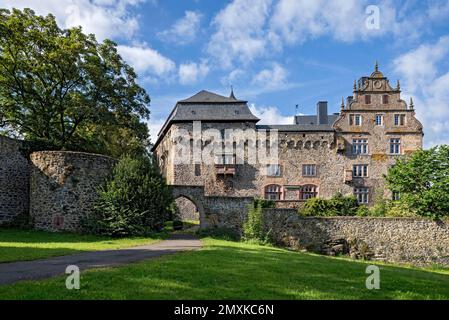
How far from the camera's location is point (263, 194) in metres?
44.8

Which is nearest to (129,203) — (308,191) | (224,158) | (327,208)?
(327,208)

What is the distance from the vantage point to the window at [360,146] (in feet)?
147

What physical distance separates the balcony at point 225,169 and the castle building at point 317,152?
108 millimetres

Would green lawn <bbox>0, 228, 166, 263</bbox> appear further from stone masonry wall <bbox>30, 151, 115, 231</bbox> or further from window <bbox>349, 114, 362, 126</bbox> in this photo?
window <bbox>349, 114, 362, 126</bbox>

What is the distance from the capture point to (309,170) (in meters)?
45.1

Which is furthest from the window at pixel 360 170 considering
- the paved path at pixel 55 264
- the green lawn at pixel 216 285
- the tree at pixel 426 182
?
the green lawn at pixel 216 285

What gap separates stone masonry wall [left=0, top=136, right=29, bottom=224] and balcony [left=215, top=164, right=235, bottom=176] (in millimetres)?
20249

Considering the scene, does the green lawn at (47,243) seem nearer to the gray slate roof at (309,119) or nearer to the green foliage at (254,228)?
the green foliage at (254,228)

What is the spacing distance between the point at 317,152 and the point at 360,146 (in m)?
4.60

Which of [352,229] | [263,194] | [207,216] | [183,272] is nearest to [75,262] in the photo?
[183,272]

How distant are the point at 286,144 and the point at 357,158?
7632mm

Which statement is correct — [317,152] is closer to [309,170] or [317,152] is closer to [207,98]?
[309,170]

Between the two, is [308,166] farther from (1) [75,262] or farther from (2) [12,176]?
(1) [75,262]

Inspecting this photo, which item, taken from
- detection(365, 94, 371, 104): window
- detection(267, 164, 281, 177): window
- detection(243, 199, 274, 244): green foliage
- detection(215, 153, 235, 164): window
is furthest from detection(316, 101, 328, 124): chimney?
detection(243, 199, 274, 244): green foliage
